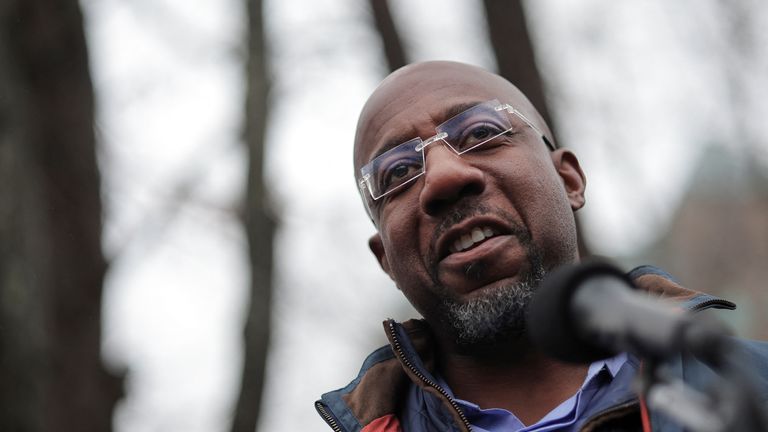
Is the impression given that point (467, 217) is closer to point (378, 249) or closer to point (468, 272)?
point (468, 272)

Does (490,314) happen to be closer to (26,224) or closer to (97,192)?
(26,224)

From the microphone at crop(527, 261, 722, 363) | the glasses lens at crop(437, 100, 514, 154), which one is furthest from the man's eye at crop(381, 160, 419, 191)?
the microphone at crop(527, 261, 722, 363)

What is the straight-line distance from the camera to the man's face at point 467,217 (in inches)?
105

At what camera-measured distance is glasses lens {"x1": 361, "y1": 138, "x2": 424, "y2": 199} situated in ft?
9.63

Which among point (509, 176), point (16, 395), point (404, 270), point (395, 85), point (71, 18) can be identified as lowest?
point (16, 395)

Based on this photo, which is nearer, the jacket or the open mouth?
the jacket

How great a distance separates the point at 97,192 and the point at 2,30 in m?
0.89

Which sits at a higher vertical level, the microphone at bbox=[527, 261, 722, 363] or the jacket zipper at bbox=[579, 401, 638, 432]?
the microphone at bbox=[527, 261, 722, 363]

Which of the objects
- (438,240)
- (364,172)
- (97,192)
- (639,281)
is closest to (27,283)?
(97,192)

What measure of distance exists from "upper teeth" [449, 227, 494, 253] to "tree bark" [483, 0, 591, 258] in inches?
90.2

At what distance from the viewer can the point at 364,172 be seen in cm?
313

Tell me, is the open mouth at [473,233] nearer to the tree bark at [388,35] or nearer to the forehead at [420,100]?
the forehead at [420,100]

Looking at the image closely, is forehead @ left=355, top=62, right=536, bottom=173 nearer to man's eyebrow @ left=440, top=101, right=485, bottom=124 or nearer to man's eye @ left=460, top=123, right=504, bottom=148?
Result: man's eyebrow @ left=440, top=101, right=485, bottom=124

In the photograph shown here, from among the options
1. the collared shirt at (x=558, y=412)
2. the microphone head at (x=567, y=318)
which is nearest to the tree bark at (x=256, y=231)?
the collared shirt at (x=558, y=412)
